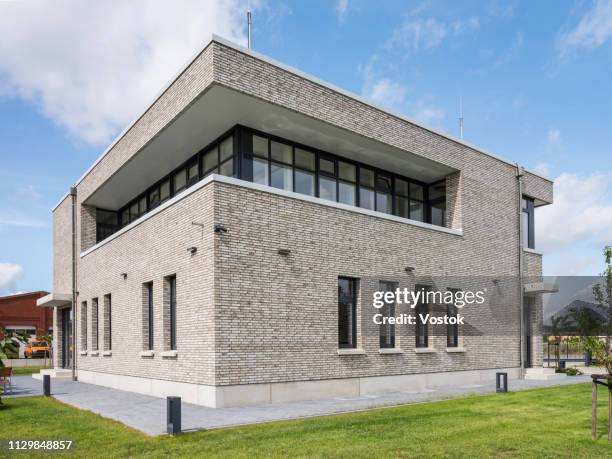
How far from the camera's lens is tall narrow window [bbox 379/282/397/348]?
17844mm

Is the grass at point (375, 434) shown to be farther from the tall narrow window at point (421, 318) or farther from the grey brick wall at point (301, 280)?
the tall narrow window at point (421, 318)

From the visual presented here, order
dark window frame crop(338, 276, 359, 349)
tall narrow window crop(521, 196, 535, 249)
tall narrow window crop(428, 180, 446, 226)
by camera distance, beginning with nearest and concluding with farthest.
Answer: dark window frame crop(338, 276, 359, 349) < tall narrow window crop(428, 180, 446, 226) < tall narrow window crop(521, 196, 535, 249)

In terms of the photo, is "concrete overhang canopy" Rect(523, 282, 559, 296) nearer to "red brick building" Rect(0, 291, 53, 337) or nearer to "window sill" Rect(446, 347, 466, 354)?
"window sill" Rect(446, 347, 466, 354)

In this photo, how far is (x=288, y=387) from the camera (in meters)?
14.9

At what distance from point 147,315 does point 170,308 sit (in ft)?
6.08

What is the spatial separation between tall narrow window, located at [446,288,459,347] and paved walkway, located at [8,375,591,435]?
1.64 metres

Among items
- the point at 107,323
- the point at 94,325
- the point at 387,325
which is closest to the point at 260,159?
the point at 387,325

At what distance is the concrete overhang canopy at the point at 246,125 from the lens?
15375mm

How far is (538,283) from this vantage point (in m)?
23.2

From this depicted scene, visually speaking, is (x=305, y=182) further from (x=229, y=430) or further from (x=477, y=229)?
(x=229, y=430)

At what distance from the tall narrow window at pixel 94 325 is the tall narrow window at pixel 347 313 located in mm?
11527

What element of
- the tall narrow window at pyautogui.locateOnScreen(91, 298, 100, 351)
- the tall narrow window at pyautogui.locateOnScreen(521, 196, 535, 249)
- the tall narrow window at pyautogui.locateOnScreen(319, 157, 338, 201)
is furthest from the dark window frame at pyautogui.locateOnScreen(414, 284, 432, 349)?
the tall narrow window at pyautogui.locateOnScreen(91, 298, 100, 351)

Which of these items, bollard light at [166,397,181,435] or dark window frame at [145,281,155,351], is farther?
dark window frame at [145,281,155,351]

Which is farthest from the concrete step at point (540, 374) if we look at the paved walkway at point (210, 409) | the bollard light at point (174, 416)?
the bollard light at point (174, 416)
